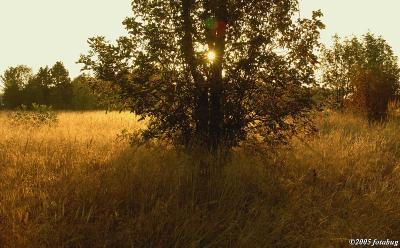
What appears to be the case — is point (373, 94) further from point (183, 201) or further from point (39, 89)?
point (39, 89)

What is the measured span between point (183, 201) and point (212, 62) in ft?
8.71

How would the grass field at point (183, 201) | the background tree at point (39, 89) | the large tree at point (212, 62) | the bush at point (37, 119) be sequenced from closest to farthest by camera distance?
the grass field at point (183, 201) → the large tree at point (212, 62) → the bush at point (37, 119) → the background tree at point (39, 89)

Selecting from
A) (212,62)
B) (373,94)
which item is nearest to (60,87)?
(373,94)

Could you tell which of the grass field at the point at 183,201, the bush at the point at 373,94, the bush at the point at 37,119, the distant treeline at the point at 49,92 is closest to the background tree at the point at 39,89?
the distant treeline at the point at 49,92

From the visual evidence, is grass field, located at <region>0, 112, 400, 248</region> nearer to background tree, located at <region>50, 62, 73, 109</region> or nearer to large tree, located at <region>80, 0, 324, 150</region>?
large tree, located at <region>80, 0, 324, 150</region>

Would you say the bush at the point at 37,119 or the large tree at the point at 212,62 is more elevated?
the large tree at the point at 212,62

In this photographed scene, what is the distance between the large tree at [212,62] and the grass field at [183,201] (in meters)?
0.80

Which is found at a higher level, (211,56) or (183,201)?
(211,56)

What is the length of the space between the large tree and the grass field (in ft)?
2.61

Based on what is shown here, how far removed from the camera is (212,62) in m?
6.00

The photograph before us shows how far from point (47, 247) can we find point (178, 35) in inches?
152

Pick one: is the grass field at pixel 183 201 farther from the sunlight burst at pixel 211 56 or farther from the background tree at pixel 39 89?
the background tree at pixel 39 89

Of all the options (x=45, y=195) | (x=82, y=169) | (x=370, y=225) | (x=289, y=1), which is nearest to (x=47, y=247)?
(x=45, y=195)

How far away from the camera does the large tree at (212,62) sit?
5777 mm
